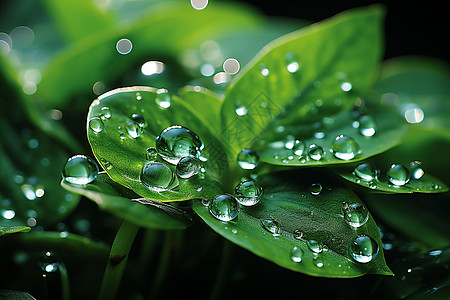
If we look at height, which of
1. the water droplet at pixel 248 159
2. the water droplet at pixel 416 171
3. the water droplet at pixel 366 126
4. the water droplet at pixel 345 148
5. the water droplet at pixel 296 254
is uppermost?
the water droplet at pixel 248 159

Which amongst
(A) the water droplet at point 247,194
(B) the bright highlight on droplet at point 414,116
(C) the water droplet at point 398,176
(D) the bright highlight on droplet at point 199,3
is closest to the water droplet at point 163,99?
(A) the water droplet at point 247,194

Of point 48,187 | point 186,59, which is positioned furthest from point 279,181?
point 186,59

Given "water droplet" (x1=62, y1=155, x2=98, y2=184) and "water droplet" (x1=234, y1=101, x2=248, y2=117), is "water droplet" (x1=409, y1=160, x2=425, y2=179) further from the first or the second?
"water droplet" (x1=62, y1=155, x2=98, y2=184)

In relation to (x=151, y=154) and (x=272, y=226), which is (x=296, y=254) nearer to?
(x=272, y=226)

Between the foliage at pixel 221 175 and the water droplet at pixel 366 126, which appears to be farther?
the water droplet at pixel 366 126

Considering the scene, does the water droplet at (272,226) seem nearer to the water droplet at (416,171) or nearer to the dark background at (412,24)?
the water droplet at (416,171)

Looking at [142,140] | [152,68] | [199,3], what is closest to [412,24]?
[199,3]
